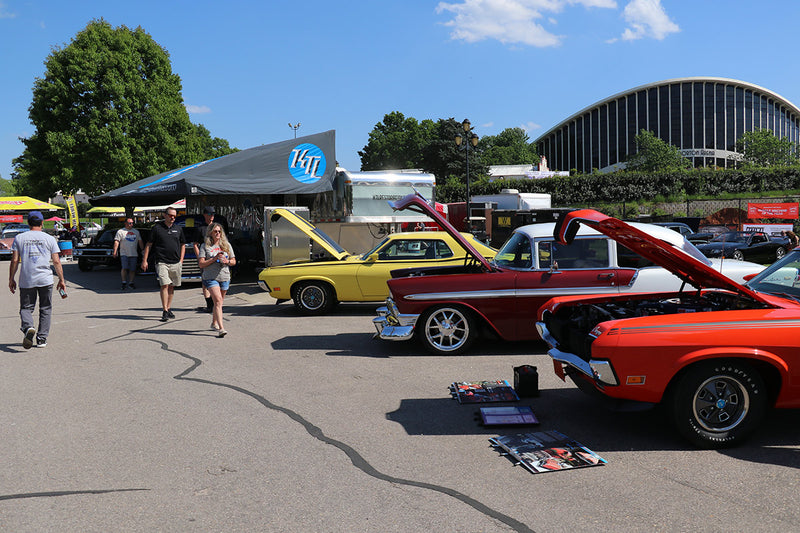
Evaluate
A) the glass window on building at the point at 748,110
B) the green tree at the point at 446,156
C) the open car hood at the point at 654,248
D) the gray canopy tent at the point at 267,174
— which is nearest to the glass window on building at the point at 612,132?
the glass window on building at the point at 748,110

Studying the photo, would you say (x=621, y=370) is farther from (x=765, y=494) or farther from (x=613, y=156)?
(x=613, y=156)

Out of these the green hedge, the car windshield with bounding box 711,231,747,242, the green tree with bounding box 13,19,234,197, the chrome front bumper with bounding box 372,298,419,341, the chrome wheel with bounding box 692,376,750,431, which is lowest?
the chrome wheel with bounding box 692,376,750,431

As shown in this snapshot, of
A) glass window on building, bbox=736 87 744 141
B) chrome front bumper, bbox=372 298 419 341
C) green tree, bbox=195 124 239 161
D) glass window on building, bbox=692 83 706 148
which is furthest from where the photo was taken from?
glass window on building, bbox=736 87 744 141

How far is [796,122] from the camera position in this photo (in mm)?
115688

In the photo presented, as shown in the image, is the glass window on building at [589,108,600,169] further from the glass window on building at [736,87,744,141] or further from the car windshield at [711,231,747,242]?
the car windshield at [711,231,747,242]

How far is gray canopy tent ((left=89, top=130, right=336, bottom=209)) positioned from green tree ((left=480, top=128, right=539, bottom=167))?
109m

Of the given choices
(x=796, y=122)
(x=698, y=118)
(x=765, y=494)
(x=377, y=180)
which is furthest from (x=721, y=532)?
(x=796, y=122)

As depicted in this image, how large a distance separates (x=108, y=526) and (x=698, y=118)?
116593mm

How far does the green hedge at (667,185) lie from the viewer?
156 ft

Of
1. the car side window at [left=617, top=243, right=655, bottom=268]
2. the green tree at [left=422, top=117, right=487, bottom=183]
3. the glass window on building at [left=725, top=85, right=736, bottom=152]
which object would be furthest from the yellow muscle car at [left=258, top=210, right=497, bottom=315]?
the glass window on building at [left=725, top=85, right=736, bottom=152]

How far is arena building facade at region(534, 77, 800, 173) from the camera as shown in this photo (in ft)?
342

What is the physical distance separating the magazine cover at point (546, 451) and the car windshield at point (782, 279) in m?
2.52

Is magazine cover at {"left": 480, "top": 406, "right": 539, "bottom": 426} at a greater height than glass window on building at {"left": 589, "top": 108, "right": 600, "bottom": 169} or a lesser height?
lesser

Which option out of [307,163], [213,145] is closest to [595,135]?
[213,145]
